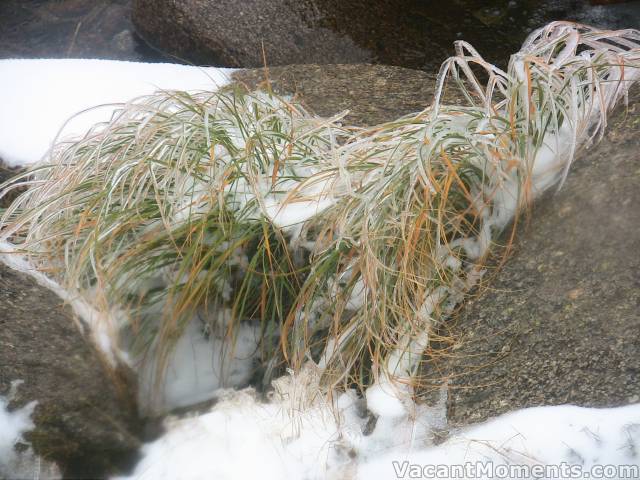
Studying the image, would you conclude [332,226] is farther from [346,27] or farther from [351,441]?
[346,27]

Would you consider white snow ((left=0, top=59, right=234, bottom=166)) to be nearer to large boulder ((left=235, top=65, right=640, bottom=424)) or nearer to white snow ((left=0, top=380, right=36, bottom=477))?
white snow ((left=0, top=380, right=36, bottom=477))

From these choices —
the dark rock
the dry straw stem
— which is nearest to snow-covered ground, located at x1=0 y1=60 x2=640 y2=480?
the dry straw stem

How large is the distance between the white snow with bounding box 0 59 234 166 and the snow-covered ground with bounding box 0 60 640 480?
877 millimetres

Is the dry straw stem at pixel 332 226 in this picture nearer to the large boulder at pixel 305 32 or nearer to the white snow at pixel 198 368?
the white snow at pixel 198 368

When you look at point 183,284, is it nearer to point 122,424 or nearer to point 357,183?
point 122,424

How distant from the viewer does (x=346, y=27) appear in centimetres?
468

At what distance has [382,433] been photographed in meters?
2.09

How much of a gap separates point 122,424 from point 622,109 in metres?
1.85

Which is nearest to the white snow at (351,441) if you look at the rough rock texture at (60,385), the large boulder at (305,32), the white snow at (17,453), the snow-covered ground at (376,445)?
the snow-covered ground at (376,445)

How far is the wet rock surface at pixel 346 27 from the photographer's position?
4.48 meters

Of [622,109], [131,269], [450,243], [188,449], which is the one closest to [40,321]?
[131,269]

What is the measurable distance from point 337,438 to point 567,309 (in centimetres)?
73

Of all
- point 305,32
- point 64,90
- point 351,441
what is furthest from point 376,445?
point 305,32

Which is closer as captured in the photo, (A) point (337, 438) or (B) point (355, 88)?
(A) point (337, 438)
